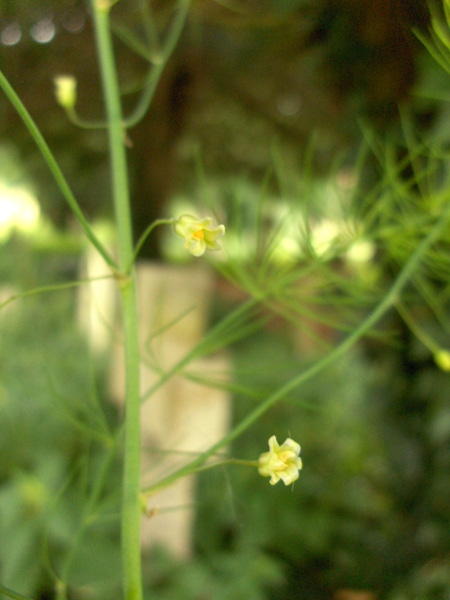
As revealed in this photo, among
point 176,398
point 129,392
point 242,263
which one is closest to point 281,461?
point 129,392

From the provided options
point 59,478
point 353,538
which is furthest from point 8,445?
point 353,538

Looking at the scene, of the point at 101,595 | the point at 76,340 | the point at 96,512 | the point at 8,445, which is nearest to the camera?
the point at 96,512

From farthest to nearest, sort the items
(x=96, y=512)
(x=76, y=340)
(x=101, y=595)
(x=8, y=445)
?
(x=76, y=340) < (x=8, y=445) < (x=101, y=595) < (x=96, y=512)

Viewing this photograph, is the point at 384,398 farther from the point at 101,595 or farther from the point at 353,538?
the point at 101,595

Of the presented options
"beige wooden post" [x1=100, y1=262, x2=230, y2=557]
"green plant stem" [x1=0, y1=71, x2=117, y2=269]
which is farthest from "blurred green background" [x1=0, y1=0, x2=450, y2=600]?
"green plant stem" [x1=0, y1=71, x2=117, y2=269]

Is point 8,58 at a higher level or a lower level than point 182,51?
lower

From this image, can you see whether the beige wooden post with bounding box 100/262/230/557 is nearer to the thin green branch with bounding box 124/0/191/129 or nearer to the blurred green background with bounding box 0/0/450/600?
the blurred green background with bounding box 0/0/450/600
